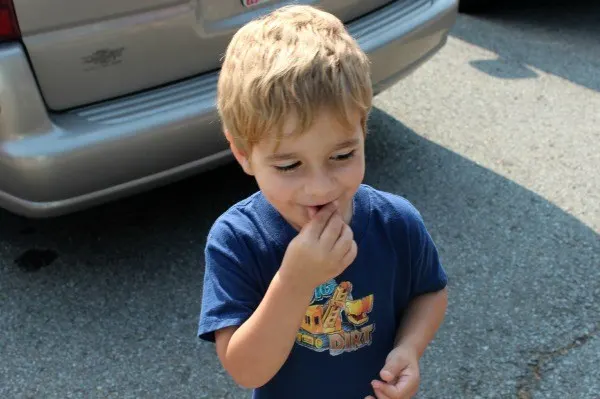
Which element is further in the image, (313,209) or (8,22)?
(8,22)

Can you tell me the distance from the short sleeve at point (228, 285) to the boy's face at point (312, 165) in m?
0.12

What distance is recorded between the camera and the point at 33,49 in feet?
8.59

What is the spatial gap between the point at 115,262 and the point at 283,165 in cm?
196

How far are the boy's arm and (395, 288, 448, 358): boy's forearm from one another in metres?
0.29

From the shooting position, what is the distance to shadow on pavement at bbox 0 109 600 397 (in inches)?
101

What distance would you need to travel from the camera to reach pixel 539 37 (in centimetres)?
553

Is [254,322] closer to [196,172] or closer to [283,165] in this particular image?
[283,165]

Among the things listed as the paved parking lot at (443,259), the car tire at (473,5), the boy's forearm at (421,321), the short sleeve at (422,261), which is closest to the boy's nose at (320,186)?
the short sleeve at (422,261)

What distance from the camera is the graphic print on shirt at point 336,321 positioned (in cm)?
142

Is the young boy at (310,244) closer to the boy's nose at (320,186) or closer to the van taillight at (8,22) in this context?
the boy's nose at (320,186)

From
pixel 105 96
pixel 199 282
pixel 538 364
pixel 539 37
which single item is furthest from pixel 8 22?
pixel 539 37

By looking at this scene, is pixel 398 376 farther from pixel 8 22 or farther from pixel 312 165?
pixel 8 22

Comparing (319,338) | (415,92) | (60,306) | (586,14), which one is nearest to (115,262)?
(60,306)

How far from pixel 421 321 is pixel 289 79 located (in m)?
0.57
